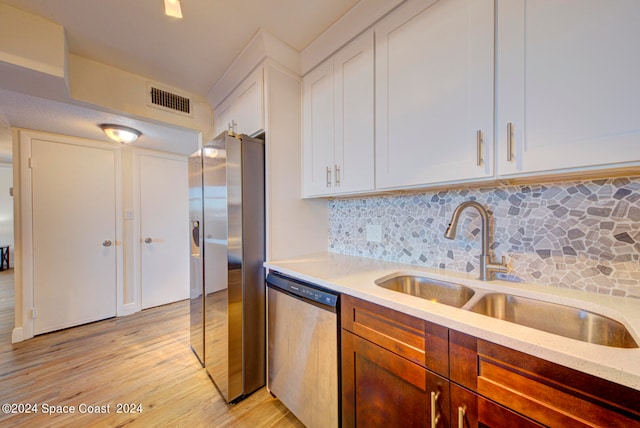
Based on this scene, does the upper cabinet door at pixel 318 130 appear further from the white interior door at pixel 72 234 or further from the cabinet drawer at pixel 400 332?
the white interior door at pixel 72 234

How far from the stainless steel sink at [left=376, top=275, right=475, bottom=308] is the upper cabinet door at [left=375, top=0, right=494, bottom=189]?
1.71ft

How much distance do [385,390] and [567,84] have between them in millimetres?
1262

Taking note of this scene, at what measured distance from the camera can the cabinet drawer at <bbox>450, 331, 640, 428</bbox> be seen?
50 cm

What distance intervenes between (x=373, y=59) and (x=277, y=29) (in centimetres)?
72

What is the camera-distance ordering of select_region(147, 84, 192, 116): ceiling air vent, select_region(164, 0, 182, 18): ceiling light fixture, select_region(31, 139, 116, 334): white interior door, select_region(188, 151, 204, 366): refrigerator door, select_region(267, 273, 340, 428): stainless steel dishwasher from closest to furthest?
select_region(164, 0, 182, 18): ceiling light fixture < select_region(267, 273, 340, 428): stainless steel dishwasher < select_region(188, 151, 204, 366): refrigerator door < select_region(147, 84, 192, 116): ceiling air vent < select_region(31, 139, 116, 334): white interior door

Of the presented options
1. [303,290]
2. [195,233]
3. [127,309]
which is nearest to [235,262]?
[303,290]

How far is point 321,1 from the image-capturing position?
1329 millimetres

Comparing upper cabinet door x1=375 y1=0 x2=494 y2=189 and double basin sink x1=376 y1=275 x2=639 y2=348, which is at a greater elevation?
upper cabinet door x1=375 y1=0 x2=494 y2=189

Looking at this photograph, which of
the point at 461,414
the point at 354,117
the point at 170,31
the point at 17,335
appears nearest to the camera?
the point at 461,414

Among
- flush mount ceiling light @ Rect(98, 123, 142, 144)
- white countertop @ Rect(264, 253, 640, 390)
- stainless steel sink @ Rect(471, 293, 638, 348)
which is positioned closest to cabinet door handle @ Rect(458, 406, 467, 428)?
white countertop @ Rect(264, 253, 640, 390)

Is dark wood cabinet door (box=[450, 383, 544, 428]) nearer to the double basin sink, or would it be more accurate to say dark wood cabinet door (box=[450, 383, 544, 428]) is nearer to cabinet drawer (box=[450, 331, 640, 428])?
cabinet drawer (box=[450, 331, 640, 428])

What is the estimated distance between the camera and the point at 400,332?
86 centimetres

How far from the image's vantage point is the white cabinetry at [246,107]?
165cm

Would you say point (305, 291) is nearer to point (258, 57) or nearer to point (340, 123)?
point (340, 123)
